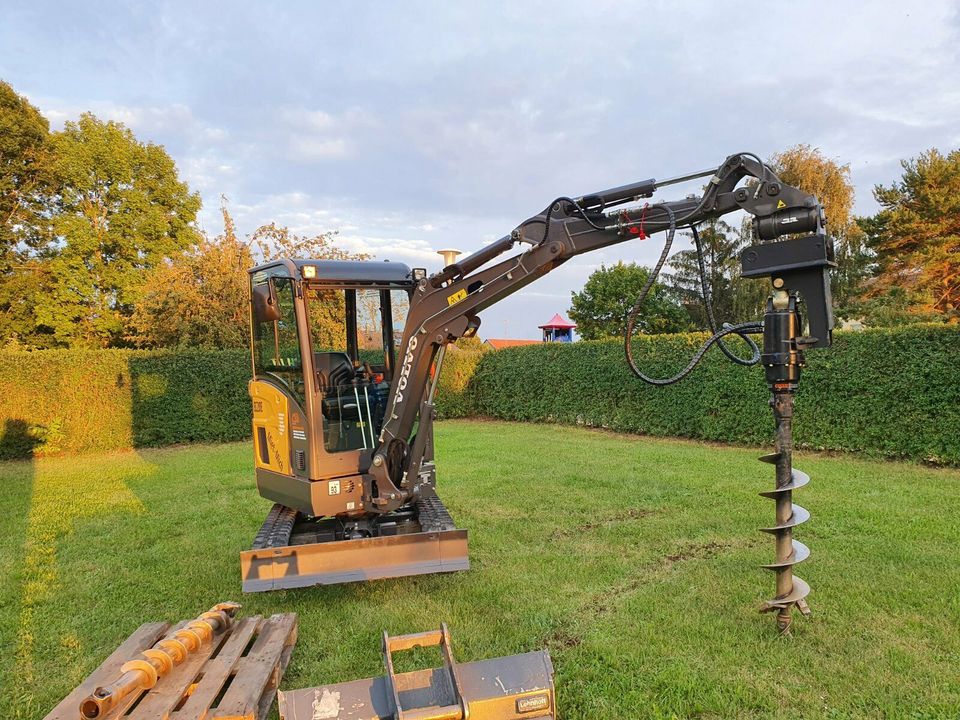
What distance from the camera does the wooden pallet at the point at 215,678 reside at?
9.59 feet

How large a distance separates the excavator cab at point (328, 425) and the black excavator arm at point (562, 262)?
300 millimetres

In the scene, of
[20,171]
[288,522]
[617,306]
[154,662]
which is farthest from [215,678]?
[617,306]

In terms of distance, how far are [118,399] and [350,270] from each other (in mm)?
10215

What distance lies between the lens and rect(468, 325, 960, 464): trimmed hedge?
8.79m

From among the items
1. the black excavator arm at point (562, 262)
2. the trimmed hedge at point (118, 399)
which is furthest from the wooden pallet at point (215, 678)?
the trimmed hedge at point (118, 399)

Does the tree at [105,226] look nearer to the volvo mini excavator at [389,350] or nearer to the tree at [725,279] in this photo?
the volvo mini excavator at [389,350]

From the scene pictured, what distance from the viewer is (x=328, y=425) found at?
516 cm

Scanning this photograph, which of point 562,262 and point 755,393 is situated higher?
point 562,262

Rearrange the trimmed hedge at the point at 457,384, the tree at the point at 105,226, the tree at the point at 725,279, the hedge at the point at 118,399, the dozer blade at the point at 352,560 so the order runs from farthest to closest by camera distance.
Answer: the tree at the point at 725,279 < the tree at the point at 105,226 < the trimmed hedge at the point at 457,384 < the hedge at the point at 118,399 < the dozer blade at the point at 352,560

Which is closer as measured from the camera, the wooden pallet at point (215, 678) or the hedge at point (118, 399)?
the wooden pallet at point (215, 678)

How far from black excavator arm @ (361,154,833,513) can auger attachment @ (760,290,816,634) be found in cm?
12

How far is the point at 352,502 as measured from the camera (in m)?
5.13

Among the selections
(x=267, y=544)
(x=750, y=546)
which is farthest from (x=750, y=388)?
(x=267, y=544)

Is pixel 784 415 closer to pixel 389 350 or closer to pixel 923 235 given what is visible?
pixel 389 350
